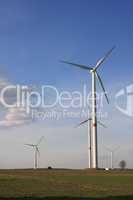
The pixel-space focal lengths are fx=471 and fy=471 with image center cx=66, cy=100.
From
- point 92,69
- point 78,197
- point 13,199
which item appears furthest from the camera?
point 92,69

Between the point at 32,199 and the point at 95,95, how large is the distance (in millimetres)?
63188

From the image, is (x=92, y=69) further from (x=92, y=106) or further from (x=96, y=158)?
(x=96, y=158)

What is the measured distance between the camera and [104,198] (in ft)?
136

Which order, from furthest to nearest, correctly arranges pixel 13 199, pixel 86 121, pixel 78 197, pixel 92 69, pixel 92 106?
1. pixel 86 121
2. pixel 92 69
3. pixel 92 106
4. pixel 78 197
5. pixel 13 199

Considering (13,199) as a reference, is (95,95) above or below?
above

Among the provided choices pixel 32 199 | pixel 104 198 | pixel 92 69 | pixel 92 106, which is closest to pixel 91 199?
pixel 104 198

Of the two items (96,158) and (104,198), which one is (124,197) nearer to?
(104,198)

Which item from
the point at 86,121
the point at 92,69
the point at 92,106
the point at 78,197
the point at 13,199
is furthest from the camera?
the point at 86,121

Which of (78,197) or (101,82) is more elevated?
(101,82)

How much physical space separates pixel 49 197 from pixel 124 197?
6.73 meters

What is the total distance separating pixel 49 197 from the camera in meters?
41.9

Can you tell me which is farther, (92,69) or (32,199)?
(92,69)

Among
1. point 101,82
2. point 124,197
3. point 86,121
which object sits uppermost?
point 101,82

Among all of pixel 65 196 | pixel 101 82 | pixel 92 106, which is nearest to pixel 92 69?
pixel 101 82
